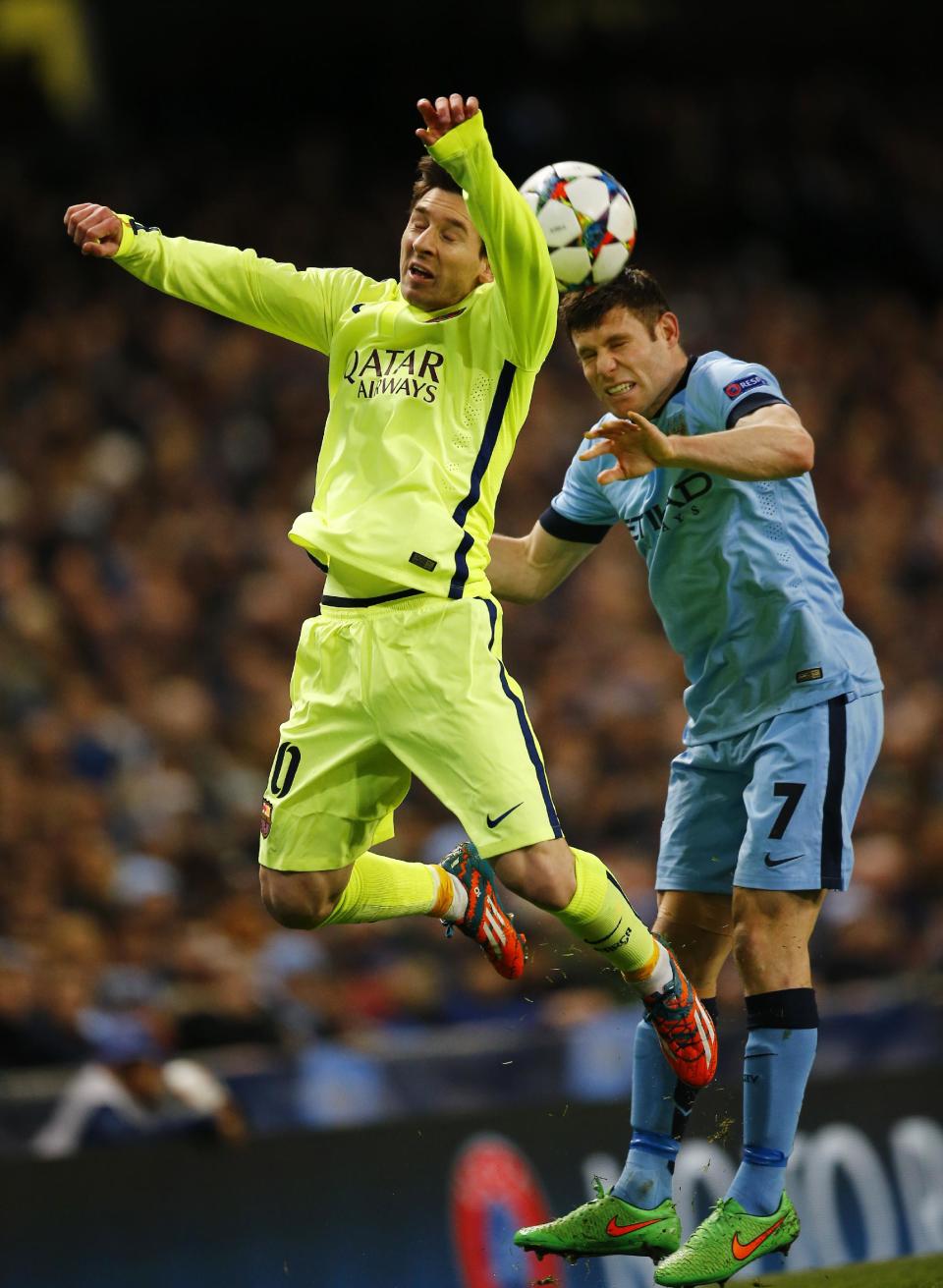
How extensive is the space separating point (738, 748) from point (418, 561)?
110cm

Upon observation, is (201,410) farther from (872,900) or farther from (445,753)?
(445,753)

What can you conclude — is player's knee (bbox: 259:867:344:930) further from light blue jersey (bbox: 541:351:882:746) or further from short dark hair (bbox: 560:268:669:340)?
short dark hair (bbox: 560:268:669:340)

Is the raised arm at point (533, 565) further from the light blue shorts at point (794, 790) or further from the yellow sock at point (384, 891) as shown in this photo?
the yellow sock at point (384, 891)

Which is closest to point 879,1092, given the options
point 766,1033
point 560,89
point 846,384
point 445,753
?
point 766,1033

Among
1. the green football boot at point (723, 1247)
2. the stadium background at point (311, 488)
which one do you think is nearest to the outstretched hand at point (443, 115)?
the green football boot at point (723, 1247)

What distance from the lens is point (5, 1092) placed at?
7.34 metres

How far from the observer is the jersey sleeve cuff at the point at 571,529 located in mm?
5809

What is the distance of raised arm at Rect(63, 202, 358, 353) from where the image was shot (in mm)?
5102

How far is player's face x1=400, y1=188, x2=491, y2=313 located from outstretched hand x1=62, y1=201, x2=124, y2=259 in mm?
779

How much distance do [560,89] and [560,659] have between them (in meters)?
8.60

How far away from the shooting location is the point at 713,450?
15.2ft

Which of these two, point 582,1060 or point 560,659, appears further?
point 560,659

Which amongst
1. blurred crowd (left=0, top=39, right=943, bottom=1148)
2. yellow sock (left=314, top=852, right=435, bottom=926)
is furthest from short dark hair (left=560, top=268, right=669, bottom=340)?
blurred crowd (left=0, top=39, right=943, bottom=1148)

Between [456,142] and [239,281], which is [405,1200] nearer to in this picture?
[239,281]
